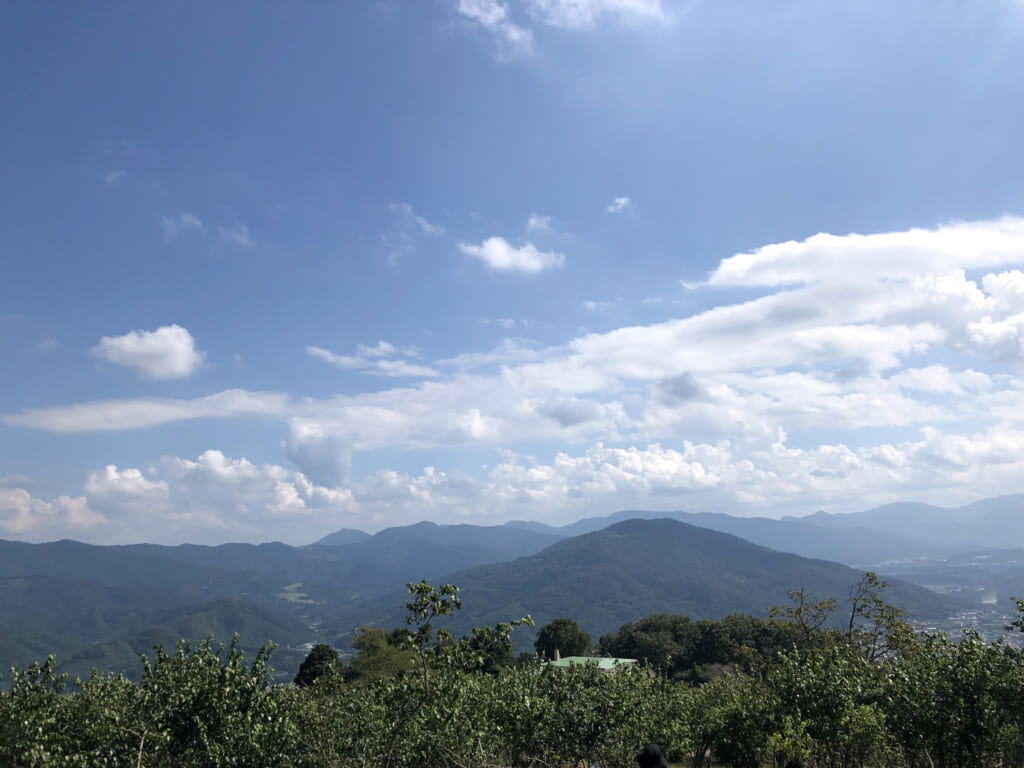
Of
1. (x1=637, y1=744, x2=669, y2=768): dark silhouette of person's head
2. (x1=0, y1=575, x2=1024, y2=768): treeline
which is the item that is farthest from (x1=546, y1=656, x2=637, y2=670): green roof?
(x1=637, y1=744, x2=669, y2=768): dark silhouette of person's head

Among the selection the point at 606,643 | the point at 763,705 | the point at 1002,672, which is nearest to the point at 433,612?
the point at 1002,672

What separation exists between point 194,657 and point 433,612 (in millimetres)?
8325

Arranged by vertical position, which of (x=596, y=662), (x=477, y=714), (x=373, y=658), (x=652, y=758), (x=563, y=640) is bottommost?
(x=563, y=640)

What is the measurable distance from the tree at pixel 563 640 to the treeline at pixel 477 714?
86367mm

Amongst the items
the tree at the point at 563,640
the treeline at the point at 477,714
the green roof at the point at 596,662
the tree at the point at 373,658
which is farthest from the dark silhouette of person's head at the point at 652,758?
the tree at the point at 563,640

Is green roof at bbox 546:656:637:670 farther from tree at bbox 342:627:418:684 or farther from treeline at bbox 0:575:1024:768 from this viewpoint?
tree at bbox 342:627:418:684

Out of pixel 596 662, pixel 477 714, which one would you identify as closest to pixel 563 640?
pixel 596 662

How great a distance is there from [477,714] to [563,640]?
93.9m

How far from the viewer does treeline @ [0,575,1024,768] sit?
1208cm

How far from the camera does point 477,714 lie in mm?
17234

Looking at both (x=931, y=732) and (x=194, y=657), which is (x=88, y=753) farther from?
(x=931, y=732)

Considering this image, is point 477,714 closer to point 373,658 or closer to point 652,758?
point 652,758

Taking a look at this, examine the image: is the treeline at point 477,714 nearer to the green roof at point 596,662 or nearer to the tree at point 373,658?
the green roof at point 596,662

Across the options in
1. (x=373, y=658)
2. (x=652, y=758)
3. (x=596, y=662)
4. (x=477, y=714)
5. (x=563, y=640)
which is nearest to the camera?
(x=652, y=758)
